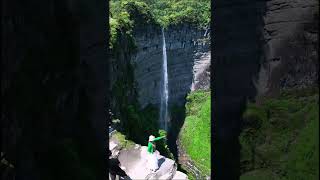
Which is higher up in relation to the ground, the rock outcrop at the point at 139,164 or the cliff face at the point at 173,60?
the cliff face at the point at 173,60

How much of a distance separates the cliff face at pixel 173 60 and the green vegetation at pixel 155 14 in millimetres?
473

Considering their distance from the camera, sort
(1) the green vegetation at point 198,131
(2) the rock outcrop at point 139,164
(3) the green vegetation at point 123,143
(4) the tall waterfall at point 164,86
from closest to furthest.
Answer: (2) the rock outcrop at point 139,164
(3) the green vegetation at point 123,143
(1) the green vegetation at point 198,131
(4) the tall waterfall at point 164,86

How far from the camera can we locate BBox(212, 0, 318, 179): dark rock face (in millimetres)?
5969

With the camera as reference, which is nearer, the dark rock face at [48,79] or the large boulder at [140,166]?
the dark rock face at [48,79]

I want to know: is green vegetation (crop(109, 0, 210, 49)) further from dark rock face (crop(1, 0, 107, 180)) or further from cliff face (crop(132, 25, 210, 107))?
dark rock face (crop(1, 0, 107, 180))

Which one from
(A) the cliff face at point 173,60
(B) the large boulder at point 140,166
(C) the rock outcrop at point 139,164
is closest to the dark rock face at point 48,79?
(C) the rock outcrop at point 139,164

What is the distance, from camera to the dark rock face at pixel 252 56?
597 cm

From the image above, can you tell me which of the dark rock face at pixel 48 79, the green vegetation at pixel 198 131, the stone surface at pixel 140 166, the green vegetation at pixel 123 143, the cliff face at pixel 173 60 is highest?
the dark rock face at pixel 48 79

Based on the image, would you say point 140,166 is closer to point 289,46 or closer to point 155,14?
point 289,46

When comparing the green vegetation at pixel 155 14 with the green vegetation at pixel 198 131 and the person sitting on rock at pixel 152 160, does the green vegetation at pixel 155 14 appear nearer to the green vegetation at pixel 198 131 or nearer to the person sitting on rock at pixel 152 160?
the green vegetation at pixel 198 131

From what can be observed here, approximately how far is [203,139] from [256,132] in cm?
2022

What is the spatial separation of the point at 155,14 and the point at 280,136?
992 inches

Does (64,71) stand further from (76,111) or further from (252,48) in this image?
(252,48)

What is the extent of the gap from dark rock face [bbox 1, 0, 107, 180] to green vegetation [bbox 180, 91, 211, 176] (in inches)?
671
